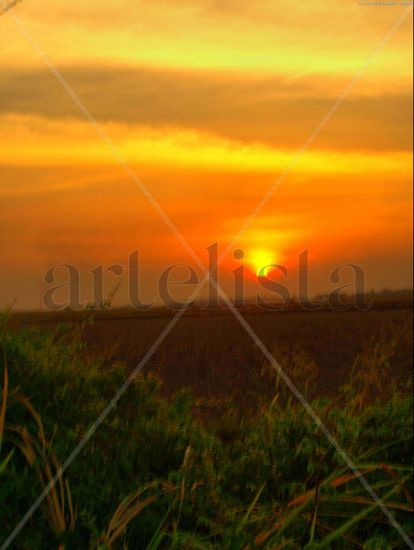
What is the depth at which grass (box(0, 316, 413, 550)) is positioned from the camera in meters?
3.41

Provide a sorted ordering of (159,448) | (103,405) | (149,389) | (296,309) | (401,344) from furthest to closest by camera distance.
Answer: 1. (296,309)
2. (401,344)
3. (149,389)
4. (103,405)
5. (159,448)

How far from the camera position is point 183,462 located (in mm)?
4059

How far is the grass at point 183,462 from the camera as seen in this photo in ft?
11.2

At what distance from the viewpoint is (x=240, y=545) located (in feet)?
10.4

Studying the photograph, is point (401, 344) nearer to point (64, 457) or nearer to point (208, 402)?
point (208, 402)

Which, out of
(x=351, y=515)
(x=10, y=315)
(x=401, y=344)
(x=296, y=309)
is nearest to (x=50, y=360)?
(x=10, y=315)

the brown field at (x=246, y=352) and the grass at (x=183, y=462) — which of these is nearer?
the grass at (x=183, y=462)

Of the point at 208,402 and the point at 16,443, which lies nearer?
the point at 16,443

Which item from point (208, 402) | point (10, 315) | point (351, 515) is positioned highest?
point (10, 315)

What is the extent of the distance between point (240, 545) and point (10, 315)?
2074 mm

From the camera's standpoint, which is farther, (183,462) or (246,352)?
(246,352)

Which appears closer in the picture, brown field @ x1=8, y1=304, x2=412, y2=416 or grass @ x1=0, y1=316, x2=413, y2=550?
grass @ x1=0, y1=316, x2=413, y2=550

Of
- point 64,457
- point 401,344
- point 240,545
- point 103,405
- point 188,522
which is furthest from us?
point 401,344

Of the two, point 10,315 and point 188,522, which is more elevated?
point 10,315
